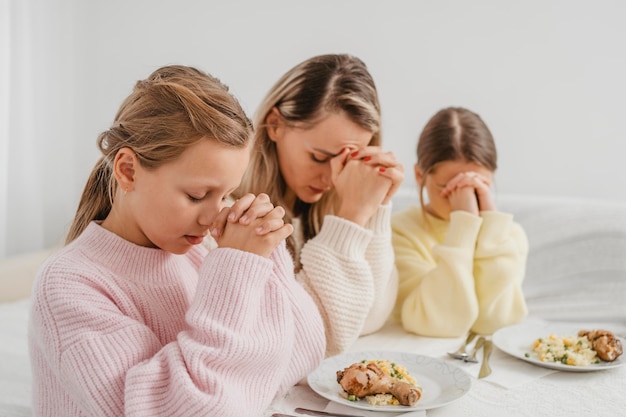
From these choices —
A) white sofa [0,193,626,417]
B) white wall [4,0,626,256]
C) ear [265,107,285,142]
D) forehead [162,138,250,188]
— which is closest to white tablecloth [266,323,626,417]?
forehead [162,138,250,188]

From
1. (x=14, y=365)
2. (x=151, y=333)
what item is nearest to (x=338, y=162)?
(x=151, y=333)

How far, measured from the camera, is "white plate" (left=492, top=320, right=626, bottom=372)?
130 cm

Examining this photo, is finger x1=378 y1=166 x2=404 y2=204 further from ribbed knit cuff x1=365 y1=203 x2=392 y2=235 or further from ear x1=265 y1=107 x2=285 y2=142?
ear x1=265 y1=107 x2=285 y2=142

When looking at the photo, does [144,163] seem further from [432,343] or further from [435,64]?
[435,64]

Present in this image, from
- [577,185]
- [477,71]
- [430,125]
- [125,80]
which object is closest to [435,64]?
[477,71]

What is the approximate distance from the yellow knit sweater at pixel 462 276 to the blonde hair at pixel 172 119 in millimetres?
703

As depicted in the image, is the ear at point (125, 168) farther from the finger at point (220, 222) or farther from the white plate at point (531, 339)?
the white plate at point (531, 339)

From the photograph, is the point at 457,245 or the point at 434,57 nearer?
the point at 457,245

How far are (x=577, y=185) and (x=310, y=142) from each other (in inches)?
49.7

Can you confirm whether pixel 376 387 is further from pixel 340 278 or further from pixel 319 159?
pixel 319 159

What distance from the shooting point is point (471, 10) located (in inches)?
97.3

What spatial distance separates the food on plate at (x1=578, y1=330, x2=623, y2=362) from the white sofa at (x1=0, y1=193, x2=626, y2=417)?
0.37m

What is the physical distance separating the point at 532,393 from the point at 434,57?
5.20 ft

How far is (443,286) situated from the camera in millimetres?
1628
